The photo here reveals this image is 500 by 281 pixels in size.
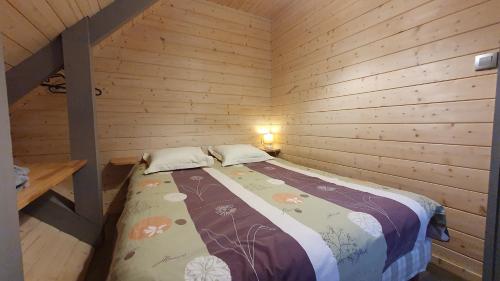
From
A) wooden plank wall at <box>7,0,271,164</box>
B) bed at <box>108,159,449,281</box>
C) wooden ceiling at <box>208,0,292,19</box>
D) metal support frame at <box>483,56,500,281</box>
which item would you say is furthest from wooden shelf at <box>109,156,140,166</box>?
metal support frame at <box>483,56,500,281</box>

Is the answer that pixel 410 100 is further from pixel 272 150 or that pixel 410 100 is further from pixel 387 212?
pixel 272 150

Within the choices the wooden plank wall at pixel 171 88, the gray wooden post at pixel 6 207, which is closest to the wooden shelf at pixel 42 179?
the gray wooden post at pixel 6 207

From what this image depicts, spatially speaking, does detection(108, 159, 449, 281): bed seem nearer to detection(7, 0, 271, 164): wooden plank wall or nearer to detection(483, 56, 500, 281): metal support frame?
detection(483, 56, 500, 281): metal support frame

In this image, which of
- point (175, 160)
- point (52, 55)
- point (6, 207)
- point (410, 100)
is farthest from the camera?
point (175, 160)

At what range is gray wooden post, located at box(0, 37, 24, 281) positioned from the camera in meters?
0.54

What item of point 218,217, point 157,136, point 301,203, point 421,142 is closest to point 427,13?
point 421,142

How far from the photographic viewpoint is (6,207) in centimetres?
56

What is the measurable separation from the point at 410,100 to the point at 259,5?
2.26 meters

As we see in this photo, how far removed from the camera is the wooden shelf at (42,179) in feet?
2.89

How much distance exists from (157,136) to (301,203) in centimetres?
197

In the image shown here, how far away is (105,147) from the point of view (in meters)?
2.31

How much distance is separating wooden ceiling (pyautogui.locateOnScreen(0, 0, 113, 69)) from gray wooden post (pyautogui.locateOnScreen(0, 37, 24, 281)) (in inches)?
32.9

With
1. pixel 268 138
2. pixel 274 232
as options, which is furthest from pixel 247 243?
pixel 268 138

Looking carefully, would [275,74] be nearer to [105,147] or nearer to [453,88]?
[453,88]
